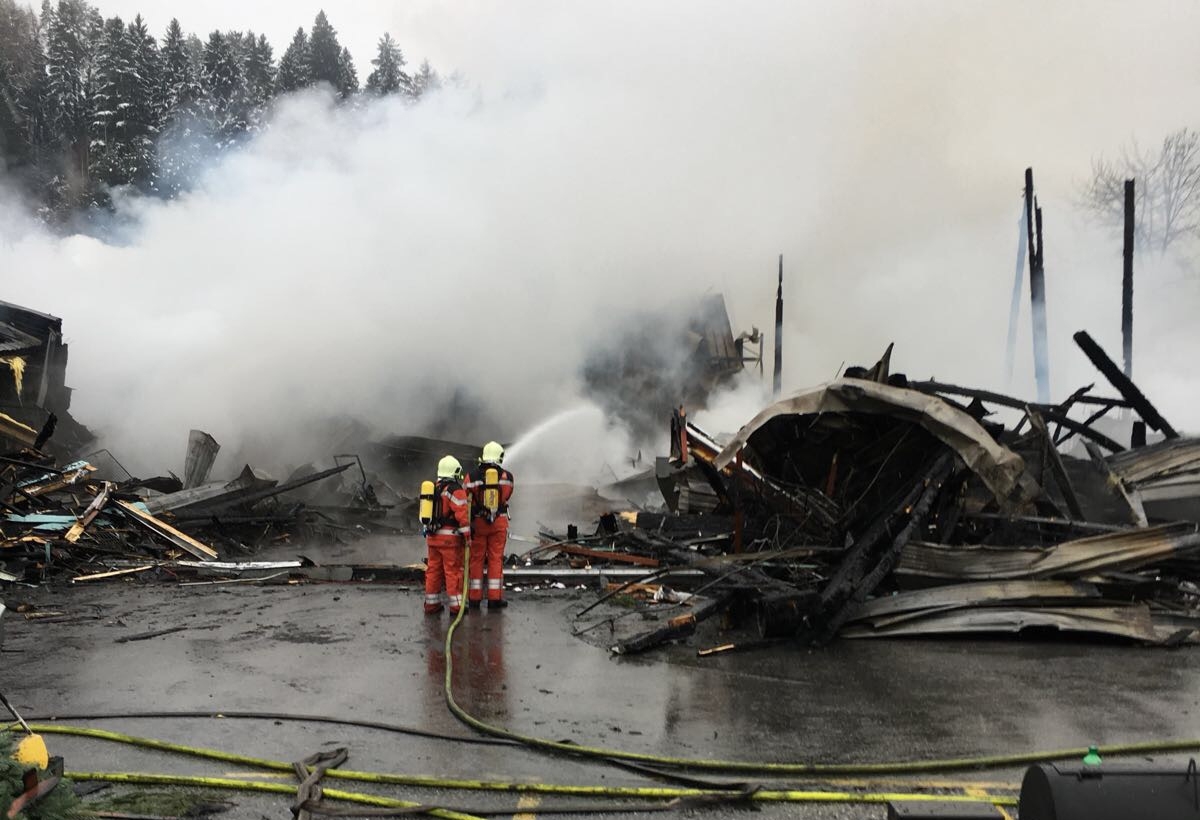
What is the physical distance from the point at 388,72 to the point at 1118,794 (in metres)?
59.8

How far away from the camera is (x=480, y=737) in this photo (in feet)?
14.0

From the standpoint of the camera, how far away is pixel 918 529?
715 centimetres

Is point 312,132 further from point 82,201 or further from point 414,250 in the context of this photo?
point 82,201

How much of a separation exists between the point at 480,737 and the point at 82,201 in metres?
46.0

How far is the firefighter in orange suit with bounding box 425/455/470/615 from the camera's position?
291 inches

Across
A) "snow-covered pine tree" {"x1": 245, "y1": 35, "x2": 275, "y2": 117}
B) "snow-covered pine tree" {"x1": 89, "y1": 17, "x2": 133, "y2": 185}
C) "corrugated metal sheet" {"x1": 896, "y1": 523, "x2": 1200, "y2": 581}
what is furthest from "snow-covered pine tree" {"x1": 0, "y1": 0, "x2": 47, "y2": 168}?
"corrugated metal sheet" {"x1": 896, "y1": 523, "x2": 1200, "y2": 581}

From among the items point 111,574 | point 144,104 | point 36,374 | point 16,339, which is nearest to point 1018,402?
point 111,574

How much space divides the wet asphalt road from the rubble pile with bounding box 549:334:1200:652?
0.93ft

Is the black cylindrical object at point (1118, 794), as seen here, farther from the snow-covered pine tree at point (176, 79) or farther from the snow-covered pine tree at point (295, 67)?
the snow-covered pine tree at point (295, 67)

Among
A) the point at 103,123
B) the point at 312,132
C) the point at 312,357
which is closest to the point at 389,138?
the point at 312,132

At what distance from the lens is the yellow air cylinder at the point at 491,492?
7582mm

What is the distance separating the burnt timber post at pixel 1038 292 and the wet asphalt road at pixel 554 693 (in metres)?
16.3

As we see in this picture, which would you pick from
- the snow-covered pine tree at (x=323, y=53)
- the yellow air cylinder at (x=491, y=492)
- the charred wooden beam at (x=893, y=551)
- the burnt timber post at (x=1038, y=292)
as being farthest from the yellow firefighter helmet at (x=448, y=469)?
the snow-covered pine tree at (x=323, y=53)

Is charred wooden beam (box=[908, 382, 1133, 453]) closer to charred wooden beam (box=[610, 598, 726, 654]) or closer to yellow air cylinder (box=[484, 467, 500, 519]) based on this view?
charred wooden beam (box=[610, 598, 726, 654])
